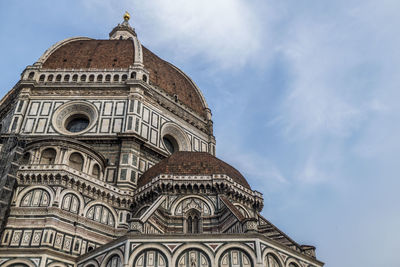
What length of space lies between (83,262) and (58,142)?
7.47 m

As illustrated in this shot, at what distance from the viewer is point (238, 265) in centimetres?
1647

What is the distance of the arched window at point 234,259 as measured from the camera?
16484 millimetres

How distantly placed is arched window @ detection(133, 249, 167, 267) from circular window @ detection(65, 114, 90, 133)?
1477 centimetres

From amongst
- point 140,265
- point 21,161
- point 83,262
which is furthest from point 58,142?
point 140,265

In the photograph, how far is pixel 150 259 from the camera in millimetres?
16328

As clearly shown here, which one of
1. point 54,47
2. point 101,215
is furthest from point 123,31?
point 101,215

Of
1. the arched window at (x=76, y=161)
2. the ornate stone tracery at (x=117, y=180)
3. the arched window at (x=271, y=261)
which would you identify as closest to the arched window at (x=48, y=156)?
the ornate stone tracery at (x=117, y=180)

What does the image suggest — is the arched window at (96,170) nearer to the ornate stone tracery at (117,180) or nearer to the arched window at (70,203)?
the ornate stone tracery at (117,180)

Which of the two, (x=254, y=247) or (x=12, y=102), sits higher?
(x=12, y=102)

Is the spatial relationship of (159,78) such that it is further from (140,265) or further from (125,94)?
(140,265)

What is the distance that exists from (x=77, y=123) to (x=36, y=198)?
9.78m

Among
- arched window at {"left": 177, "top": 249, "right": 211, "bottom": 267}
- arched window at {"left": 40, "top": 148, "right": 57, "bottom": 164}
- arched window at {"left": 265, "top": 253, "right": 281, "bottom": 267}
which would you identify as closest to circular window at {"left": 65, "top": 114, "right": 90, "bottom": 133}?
arched window at {"left": 40, "top": 148, "right": 57, "bottom": 164}

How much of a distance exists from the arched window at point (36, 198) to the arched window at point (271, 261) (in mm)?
11446

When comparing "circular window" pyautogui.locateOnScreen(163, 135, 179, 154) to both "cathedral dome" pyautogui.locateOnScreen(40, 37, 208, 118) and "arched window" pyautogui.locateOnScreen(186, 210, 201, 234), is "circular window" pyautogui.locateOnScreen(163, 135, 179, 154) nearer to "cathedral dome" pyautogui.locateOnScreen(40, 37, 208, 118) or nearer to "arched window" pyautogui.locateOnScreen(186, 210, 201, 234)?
"cathedral dome" pyautogui.locateOnScreen(40, 37, 208, 118)
